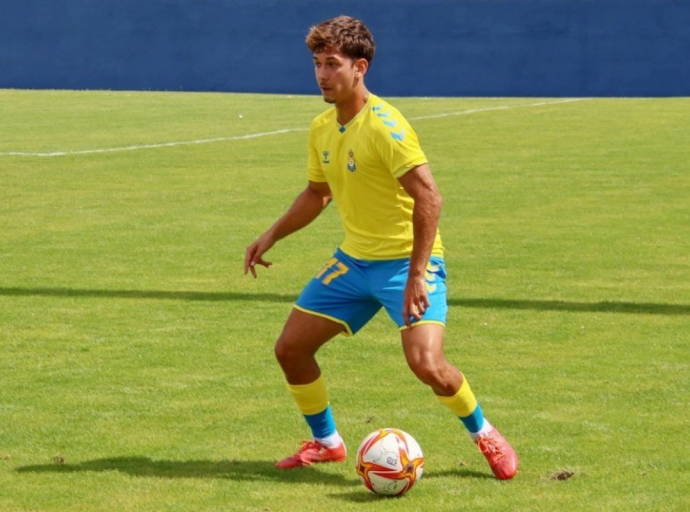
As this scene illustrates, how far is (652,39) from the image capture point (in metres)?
41.0

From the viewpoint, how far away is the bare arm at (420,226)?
18.8 feet

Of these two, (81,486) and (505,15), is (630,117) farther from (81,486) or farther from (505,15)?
(81,486)

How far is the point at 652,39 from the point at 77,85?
1837 centimetres

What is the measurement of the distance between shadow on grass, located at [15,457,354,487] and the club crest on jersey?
140cm

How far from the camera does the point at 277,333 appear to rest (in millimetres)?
9438

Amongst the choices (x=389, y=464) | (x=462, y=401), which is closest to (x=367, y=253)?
(x=462, y=401)

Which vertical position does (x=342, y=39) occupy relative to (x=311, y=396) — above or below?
above

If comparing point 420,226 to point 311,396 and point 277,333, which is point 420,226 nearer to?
point 311,396

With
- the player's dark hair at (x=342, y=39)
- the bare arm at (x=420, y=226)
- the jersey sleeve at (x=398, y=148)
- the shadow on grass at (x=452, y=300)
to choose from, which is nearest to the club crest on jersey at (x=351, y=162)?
the jersey sleeve at (x=398, y=148)

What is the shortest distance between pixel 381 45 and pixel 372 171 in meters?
37.7

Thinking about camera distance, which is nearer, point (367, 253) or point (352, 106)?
point (352, 106)

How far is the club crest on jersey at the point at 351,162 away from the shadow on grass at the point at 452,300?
4523 mm

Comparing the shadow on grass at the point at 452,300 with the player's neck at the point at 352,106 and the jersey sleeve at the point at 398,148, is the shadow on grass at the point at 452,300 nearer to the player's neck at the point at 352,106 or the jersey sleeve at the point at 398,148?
the player's neck at the point at 352,106

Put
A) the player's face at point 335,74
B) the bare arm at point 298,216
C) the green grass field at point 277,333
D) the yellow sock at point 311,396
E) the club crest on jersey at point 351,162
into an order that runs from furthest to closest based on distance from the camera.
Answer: the bare arm at point 298,216 < the yellow sock at point 311,396 < the green grass field at point 277,333 < the club crest on jersey at point 351,162 < the player's face at point 335,74
